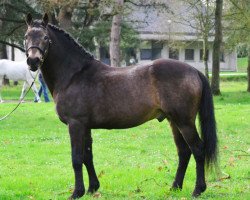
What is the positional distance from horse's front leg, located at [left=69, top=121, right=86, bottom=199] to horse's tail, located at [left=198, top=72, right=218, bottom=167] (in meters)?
1.75

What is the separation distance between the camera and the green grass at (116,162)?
802cm

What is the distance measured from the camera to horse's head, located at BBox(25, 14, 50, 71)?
7215mm

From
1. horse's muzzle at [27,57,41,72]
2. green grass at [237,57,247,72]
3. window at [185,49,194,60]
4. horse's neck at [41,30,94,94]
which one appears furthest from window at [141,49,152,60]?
horse's muzzle at [27,57,41,72]

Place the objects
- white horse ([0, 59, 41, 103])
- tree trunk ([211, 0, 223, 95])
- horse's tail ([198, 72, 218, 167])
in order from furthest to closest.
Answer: tree trunk ([211, 0, 223, 95]), white horse ([0, 59, 41, 103]), horse's tail ([198, 72, 218, 167])

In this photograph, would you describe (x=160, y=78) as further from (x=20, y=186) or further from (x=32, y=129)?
(x=32, y=129)

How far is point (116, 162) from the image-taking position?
10.6 meters

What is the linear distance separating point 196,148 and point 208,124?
1.41 ft

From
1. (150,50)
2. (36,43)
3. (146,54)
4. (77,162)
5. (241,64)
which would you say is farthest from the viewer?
(241,64)

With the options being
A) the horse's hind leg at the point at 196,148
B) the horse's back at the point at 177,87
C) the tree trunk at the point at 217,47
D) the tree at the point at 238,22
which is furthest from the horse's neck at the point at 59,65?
the tree trunk at the point at 217,47

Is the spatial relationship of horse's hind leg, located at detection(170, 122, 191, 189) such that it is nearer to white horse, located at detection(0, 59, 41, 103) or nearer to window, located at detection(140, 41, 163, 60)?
white horse, located at detection(0, 59, 41, 103)

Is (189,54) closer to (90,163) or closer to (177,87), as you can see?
(90,163)

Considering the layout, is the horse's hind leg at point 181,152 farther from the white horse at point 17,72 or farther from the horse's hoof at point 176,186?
the white horse at point 17,72

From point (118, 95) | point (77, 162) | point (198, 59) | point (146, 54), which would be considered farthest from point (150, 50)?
point (77, 162)

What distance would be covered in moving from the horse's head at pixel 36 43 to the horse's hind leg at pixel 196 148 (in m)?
2.18
